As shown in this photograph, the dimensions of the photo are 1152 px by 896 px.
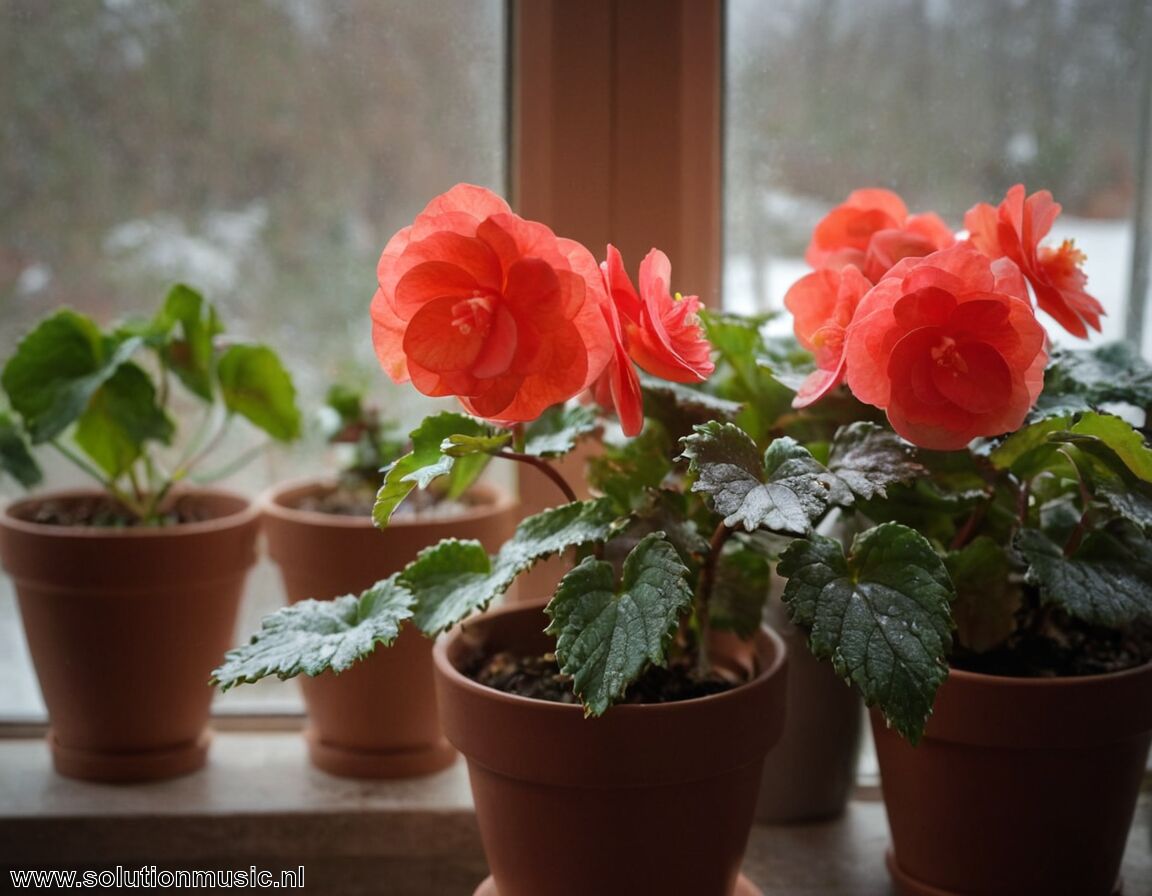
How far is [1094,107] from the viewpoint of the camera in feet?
4.14

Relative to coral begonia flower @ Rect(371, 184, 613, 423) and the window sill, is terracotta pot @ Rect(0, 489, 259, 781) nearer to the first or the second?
the window sill

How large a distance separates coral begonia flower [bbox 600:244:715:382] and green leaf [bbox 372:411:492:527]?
154mm

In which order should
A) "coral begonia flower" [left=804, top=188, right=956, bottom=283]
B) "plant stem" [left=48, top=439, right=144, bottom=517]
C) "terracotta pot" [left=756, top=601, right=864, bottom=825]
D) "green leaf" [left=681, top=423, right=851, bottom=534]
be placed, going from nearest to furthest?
"green leaf" [left=681, top=423, right=851, bottom=534]
"coral begonia flower" [left=804, top=188, right=956, bottom=283]
"terracotta pot" [left=756, top=601, right=864, bottom=825]
"plant stem" [left=48, top=439, right=144, bottom=517]

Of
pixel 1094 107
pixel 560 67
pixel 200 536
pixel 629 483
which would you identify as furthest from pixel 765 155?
pixel 200 536

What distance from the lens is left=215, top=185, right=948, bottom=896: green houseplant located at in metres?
0.73

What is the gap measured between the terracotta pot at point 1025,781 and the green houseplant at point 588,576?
0.15 m

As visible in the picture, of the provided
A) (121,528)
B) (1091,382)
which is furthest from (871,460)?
(121,528)

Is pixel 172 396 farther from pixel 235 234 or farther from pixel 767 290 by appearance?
pixel 767 290

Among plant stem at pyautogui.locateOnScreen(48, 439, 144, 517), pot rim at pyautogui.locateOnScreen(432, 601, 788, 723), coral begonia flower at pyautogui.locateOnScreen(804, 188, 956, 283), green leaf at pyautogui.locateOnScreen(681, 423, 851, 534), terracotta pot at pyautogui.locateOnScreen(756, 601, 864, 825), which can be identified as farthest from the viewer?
plant stem at pyautogui.locateOnScreen(48, 439, 144, 517)

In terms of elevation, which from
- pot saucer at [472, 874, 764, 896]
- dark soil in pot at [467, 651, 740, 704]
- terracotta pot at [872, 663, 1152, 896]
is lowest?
pot saucer at [472, 874, 764, 896]

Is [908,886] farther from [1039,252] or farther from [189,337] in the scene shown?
[189,337]

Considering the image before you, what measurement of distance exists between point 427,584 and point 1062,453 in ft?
1.70

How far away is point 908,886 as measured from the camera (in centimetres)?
96

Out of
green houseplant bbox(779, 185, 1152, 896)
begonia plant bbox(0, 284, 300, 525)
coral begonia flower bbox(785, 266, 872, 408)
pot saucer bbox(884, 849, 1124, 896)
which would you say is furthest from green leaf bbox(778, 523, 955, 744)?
begonia plant bbox(0, 284, 300, 525)
